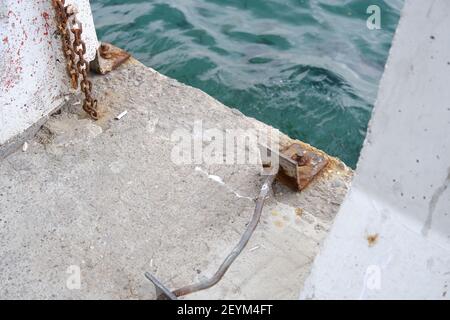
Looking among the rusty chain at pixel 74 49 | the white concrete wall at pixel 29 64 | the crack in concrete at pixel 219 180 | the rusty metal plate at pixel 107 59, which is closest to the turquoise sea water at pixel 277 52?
the rusty metal plate at pixel 107 59

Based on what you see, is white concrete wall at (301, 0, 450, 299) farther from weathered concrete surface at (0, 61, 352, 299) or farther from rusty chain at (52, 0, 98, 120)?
rusty chain at (52, 0, 98, 120)

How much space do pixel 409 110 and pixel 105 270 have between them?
1452 mm

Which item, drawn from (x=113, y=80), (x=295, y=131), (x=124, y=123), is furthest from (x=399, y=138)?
(x=295, y=131)

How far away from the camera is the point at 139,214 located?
2555mm

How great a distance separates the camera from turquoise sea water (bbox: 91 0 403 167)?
4.00 m

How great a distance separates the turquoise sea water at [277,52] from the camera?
4.00 m

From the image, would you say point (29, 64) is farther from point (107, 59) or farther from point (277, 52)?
point (277, 52)

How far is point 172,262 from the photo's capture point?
2.36 m

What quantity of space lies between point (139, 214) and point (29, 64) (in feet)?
3.01

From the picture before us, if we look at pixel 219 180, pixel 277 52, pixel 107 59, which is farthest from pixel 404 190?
pixel 277 52

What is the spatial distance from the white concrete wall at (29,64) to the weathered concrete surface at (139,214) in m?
0.13
